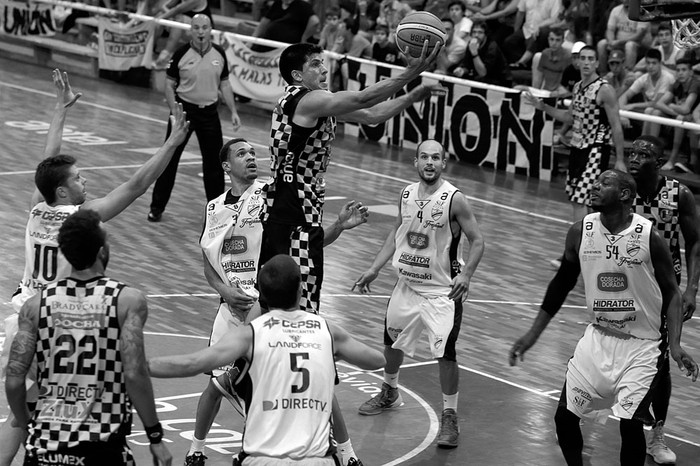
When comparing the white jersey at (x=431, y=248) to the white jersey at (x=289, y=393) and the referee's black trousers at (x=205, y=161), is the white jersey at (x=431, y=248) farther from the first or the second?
the referee's black trousers at (x=205, y=161)

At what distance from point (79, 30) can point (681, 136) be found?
50.6ft

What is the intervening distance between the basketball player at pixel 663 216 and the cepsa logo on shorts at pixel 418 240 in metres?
1.63

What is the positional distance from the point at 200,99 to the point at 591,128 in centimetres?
475

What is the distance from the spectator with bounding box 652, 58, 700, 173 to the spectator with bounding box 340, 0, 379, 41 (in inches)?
276

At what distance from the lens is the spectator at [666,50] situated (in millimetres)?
19016

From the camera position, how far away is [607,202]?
25.6 ft

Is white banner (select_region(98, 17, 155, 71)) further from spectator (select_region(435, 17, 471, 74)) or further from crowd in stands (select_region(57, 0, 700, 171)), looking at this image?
spectator (select_region(435, 17, 471, 74))

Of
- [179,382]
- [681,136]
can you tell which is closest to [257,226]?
[179,382]

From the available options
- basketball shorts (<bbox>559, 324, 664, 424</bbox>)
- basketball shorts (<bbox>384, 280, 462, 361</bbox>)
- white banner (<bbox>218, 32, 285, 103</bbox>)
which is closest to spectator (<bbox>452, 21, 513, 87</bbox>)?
white banner (<bbox>218, 32, 285, 103</bbox>)

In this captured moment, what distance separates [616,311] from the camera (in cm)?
786

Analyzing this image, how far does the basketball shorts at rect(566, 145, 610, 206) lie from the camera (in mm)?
14234

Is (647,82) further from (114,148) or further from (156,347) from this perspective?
(156,347)

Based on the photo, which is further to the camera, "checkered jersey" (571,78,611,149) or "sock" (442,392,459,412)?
"checkered jersey" (571,78,611,149)

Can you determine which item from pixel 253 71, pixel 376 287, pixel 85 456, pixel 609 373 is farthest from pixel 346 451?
pixel 253 71
